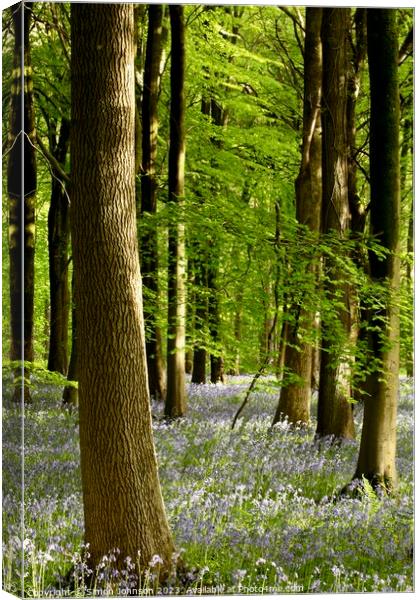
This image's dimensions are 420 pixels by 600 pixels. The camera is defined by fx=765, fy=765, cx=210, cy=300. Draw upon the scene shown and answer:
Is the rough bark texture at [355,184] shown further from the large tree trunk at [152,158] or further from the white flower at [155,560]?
the white flower at [155,560]

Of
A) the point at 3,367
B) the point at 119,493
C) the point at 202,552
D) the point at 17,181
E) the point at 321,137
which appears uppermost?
the point at 321,137

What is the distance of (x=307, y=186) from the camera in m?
8.95

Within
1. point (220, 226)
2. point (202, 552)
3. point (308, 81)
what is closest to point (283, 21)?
point (308, 81)

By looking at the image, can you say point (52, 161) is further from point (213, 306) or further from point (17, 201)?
point (213, 306)

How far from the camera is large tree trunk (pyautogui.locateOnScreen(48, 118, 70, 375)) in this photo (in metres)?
7.22

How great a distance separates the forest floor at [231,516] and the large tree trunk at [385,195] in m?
0.21

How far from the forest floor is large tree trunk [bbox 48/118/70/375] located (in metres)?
0.64

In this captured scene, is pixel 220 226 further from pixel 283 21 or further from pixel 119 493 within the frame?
pixel 119 493

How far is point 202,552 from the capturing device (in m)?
5.76

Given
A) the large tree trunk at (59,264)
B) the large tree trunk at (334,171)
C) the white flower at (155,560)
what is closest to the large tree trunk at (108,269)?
the white flower at (155,560)

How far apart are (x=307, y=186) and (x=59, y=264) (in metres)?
3.20

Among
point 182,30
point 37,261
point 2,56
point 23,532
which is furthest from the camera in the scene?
point 182,30

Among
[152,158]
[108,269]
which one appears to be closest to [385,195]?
[108,269]

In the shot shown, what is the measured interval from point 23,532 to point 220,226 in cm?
337
